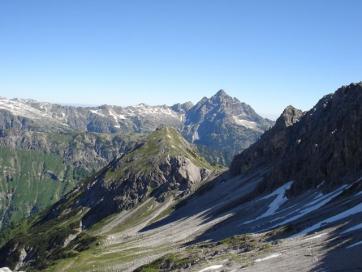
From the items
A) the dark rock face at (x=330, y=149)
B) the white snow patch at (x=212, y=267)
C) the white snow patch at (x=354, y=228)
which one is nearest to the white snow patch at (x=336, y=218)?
the white snow patch at (x=354, y=228)

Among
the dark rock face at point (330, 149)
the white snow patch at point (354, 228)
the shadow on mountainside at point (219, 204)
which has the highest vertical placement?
the dark rock face at point (330, 149)

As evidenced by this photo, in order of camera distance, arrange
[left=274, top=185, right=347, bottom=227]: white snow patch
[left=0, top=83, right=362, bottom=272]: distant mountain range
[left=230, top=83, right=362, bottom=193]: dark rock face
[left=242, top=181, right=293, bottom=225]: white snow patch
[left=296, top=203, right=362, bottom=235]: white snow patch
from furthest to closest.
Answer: [left=242, top=181, right=293, bottom=225]: white snow patch < [left=230, top=83, right=362, bottom=193]: dark rock face < [left=274, top=185, right=347, bottom=227]: white snow patch < [left=296, top=203, right=362, bottom=235]: white snow patch < [left=0, top=83, right=362, bottom=272]: distant mountain range

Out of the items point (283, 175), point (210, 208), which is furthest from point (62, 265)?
point (283, 175)

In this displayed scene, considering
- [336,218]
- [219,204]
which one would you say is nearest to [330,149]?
[219,204]

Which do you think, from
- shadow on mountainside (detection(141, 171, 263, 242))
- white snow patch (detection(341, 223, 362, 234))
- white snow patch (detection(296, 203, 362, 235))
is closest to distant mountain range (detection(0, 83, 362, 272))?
white snow patch (detection(341, 223, 362, 234))

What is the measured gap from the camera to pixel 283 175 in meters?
161

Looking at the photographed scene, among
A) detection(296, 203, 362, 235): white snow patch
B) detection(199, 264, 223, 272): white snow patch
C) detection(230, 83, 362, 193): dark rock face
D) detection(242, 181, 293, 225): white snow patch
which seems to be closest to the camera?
detection(199, 264, 223, 272): white snow patch

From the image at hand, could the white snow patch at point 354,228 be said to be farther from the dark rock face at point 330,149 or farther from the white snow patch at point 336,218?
the dark rock face at point 330,149

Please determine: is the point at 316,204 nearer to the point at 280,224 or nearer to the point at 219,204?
the point at 280,224

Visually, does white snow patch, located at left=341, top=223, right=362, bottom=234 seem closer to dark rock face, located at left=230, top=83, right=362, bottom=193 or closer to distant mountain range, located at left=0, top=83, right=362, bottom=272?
distant mountain range, located at left=0, top=83, right=362, bottom=272

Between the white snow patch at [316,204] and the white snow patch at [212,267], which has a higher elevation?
the white snow patch at [316,204]

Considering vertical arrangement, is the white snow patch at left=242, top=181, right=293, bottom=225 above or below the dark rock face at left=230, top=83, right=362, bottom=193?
below

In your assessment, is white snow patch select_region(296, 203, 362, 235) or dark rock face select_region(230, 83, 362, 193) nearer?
white snow patch select_region(296, 203, 362, 235)

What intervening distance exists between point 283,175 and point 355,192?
61977 mm
